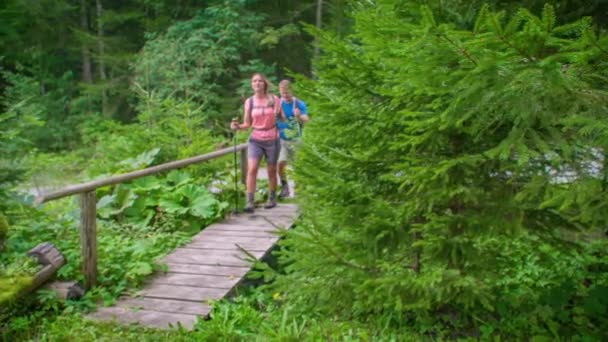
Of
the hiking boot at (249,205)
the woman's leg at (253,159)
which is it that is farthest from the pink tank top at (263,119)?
the hiking boot at (249,205)

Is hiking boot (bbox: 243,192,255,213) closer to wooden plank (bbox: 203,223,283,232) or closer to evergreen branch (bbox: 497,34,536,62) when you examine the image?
wooden plank (bbox: 203,223,283,232)

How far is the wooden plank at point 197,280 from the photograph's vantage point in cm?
474

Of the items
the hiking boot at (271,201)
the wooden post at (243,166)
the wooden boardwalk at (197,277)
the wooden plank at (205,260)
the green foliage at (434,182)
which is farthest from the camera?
the wooden post at (243,166)

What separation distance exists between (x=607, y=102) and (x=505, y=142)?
0.46 meters

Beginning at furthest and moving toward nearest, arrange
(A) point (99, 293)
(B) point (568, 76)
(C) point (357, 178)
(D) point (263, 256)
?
(D) point (263, 256) → (A) point (99, 293) → (C) point (357, 178) → (B) point (568, 76)

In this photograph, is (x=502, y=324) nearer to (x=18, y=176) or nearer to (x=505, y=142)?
(x=505, y=142)

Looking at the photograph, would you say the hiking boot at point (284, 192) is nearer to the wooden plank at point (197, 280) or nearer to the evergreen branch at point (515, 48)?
the wooden plank at point (197, 280)

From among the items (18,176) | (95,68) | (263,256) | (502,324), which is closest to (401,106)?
(502,324)

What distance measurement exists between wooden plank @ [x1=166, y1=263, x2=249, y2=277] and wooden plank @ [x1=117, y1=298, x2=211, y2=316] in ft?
2.27

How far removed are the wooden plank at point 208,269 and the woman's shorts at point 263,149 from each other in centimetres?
206

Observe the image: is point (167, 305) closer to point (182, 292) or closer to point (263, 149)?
point (182, 292)

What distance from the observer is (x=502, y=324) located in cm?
366

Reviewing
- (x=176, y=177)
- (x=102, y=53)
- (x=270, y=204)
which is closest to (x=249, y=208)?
(x=270, y=204)

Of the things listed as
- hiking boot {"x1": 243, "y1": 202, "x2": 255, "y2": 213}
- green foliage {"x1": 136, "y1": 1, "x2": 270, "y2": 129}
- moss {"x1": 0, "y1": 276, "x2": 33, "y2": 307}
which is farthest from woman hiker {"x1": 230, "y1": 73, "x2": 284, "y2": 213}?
green foliage {"x1": 136, "y1": 1, "x2": 270, "y2": 129}
